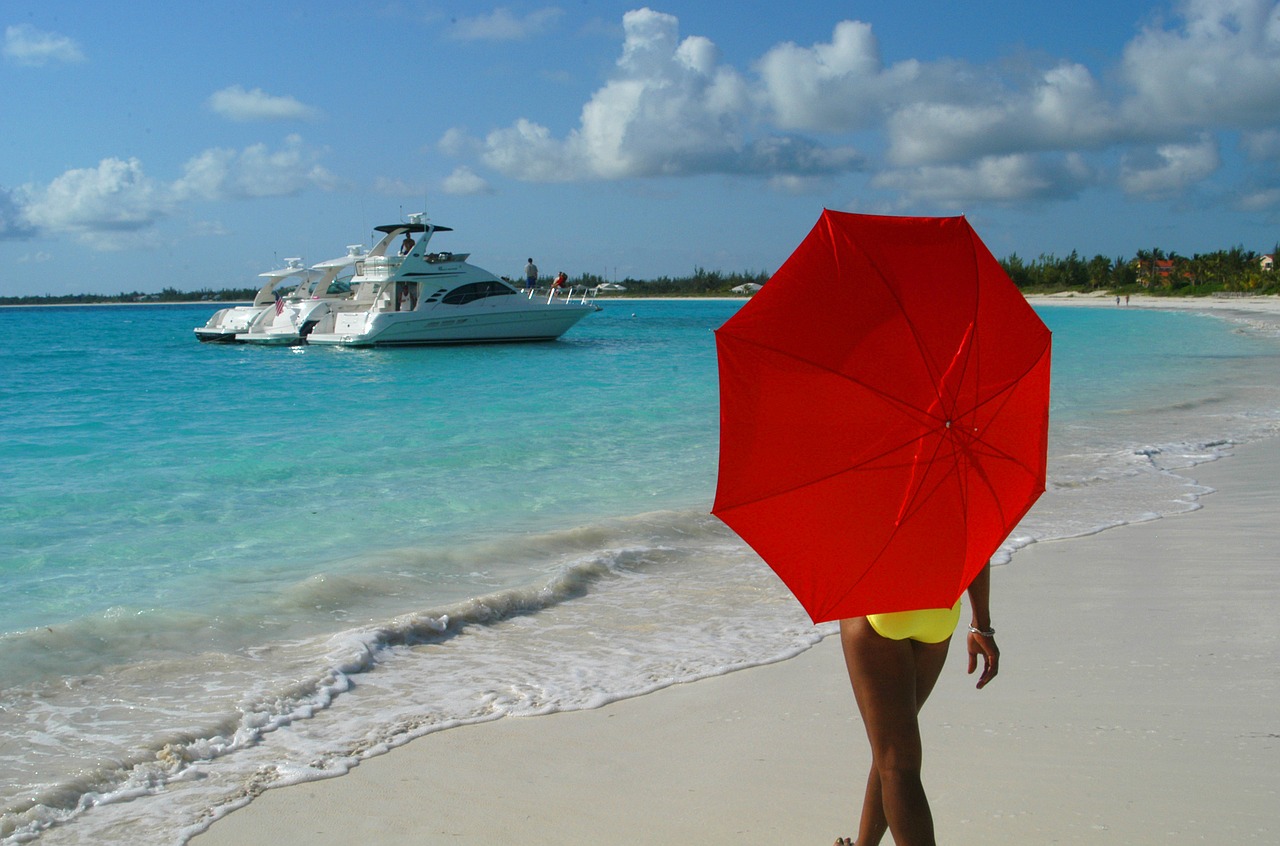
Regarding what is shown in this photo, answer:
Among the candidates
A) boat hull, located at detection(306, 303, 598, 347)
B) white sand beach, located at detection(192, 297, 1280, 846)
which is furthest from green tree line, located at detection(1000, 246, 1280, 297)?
white sand beach, located at detection(192, 297, 1280, 846)

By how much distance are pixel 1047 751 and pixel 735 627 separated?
1840 millimetres

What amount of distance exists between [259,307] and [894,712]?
38045 mm

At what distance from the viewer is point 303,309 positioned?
1318 inches

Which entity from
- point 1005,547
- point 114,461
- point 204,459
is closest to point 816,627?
point 1005,547

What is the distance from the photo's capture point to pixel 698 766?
125 inches

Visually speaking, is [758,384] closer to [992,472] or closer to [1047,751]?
[992,472]

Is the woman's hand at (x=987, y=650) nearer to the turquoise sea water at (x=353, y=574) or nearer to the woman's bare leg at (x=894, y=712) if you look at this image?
the woman's bare leg at (x=894, y=712)

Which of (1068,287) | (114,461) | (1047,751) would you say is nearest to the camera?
(1047,751)

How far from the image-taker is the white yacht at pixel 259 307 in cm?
3572

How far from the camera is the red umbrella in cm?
186

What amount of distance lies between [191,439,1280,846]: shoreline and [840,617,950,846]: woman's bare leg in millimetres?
717

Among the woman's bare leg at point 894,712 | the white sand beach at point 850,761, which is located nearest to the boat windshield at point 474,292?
the white sand beach at point 850,761

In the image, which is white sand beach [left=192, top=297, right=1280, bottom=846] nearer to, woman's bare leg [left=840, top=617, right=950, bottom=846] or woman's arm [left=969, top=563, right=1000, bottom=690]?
woman's arm [left=969, top=563, right=1000, bottom=690]

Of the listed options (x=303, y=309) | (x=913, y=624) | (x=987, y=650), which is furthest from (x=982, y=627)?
(x=303, y=309)
